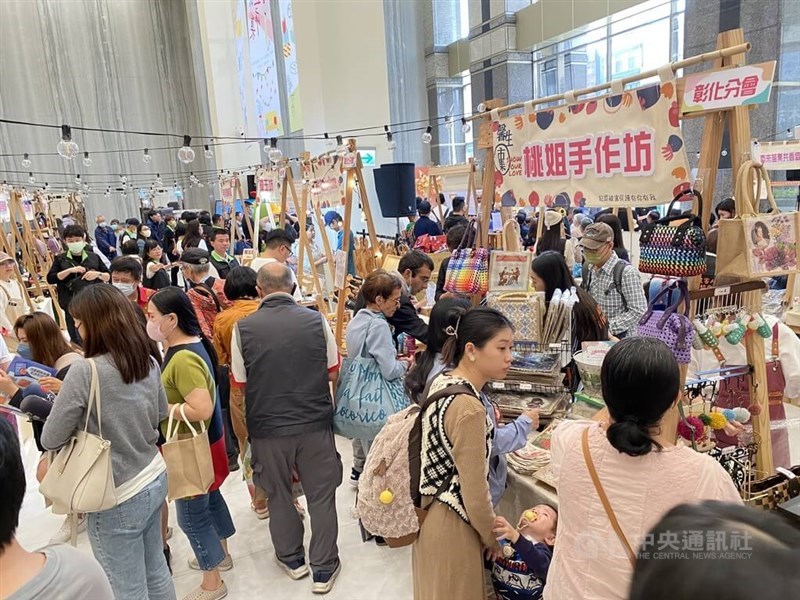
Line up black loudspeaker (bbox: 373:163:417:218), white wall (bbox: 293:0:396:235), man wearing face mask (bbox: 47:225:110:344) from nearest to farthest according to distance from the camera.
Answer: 1. man wearing face mask (bbox: 47:225:110:344)
2. black loudspeaker (bbox: 373:163:417:218)
3. white wall (bbox: 293:0:396:235)

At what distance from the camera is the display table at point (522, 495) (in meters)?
2.28

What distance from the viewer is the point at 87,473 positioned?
199 centimetres

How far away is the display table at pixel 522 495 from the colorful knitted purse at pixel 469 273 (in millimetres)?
1214

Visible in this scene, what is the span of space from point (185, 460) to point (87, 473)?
0.50m

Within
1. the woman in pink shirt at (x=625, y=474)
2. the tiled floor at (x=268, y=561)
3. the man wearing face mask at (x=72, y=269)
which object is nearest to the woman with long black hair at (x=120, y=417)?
the tiled floor at (x=268, y=561)

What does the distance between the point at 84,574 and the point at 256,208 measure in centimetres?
676

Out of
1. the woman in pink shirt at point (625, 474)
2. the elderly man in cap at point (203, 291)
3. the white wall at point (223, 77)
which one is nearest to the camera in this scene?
the woman in pink shirt at point (625, 474)

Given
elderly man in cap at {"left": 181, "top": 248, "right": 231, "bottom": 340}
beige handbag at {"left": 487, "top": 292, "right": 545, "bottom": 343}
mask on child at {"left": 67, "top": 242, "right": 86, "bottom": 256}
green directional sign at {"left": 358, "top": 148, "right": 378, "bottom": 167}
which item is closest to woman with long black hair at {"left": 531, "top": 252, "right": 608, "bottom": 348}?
beige handbag at {"left": 487, "top": 292, "right": 545, "bottom": 343}

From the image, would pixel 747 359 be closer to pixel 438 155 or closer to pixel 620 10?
pixel 620 10

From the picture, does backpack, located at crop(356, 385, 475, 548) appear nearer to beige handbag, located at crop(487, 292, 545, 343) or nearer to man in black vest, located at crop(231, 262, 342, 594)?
man in black vest, located at crop(231, 262, 342, 594)

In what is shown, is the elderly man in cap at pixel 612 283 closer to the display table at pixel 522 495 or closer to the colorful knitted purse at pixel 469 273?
the colorful knitted purse at pixel 469 273

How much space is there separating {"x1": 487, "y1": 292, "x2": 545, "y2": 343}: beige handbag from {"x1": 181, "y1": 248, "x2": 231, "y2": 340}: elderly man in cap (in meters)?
1.97

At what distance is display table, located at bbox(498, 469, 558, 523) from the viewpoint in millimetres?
2283

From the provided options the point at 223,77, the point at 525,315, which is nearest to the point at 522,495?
the point at 525,315
